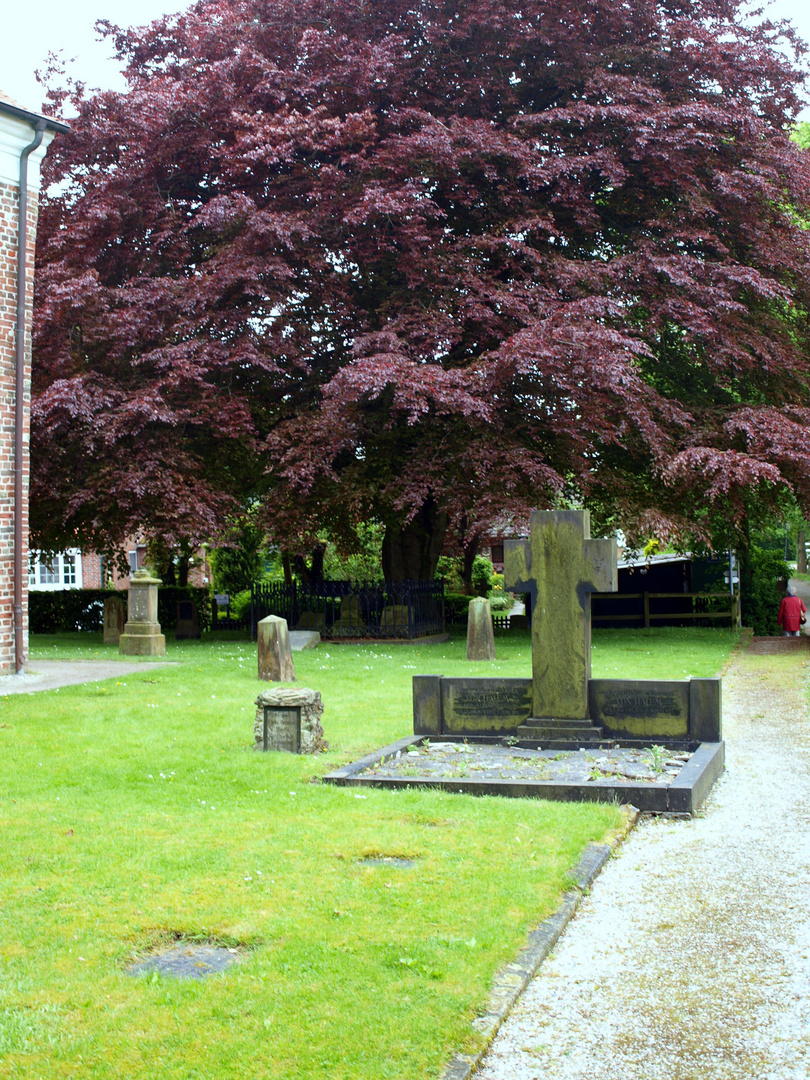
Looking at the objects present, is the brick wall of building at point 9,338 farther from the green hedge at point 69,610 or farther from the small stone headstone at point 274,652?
the green hedge at point 69,610

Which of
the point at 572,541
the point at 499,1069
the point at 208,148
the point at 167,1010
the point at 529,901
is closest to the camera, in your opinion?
the point at 499,1069

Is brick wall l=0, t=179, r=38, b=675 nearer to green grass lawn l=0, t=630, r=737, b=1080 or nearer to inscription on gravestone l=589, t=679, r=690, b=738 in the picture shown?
green grass lawn l=0, t=630, r=737, b=1080

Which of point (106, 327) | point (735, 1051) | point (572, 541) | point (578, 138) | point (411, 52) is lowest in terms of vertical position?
point (735, 1051)

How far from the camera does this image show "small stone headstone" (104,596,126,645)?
22.9m

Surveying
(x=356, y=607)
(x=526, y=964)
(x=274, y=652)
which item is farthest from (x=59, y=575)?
(x=526, y=964)

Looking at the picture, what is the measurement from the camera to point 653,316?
20.5m

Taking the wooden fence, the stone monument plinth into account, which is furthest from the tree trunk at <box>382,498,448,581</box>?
the stone monument plinth

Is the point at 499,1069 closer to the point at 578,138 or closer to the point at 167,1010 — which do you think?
the point at 167,1010

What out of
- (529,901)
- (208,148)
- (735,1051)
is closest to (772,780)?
(529,901)

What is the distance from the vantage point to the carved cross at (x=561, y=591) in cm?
936

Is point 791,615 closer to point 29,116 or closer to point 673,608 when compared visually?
point 673,608

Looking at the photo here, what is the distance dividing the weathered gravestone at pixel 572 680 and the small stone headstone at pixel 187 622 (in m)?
18.4

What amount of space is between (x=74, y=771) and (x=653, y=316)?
15.5m

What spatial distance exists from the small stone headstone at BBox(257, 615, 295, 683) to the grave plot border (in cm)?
612
